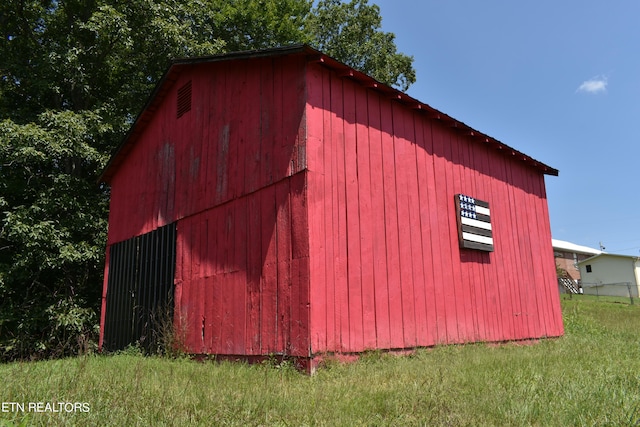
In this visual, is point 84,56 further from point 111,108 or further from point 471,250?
point 471,250

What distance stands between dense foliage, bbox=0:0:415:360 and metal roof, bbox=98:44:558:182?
5.92ft

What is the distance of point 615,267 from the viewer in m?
46.5

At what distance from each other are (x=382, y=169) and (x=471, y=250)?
9.36 feet

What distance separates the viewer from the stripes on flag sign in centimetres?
967

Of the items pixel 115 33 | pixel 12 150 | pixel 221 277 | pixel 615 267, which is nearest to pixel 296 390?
pixel 221 277

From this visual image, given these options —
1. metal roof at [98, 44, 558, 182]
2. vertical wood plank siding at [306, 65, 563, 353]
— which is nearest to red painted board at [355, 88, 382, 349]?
vertical wood plank siding at [306, 65, 563, 353]

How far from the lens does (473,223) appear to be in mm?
9977

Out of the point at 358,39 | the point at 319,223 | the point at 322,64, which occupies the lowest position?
the point at 319,223

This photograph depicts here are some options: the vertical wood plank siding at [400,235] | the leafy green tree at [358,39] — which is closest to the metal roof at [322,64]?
the vertical wood plank siding at [400,235]

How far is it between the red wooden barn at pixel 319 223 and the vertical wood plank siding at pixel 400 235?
0.09 ft

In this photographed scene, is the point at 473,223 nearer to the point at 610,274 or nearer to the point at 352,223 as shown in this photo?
the point at 352,223

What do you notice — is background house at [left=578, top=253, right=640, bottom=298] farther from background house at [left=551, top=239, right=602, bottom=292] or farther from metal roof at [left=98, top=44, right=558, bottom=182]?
metal roof at [left=98, top=44, right=558, bottom=182]

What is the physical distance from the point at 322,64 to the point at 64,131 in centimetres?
1047

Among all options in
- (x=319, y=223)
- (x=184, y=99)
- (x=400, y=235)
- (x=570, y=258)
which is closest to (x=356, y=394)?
(x=319, y=223)
